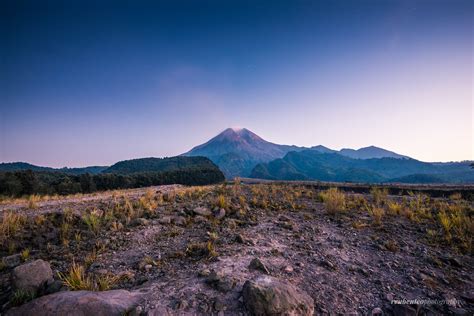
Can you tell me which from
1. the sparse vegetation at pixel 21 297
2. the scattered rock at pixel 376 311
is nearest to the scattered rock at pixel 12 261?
the sparse vegetation at pixel 21 297

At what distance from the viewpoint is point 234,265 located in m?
3.83

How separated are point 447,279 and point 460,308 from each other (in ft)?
2.96

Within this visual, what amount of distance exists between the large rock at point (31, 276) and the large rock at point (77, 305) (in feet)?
2.46

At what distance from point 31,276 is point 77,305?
1.50 meters

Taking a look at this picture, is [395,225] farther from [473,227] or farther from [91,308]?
[91,308]

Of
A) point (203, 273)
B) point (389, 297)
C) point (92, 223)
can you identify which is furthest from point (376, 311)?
point (92, 223)

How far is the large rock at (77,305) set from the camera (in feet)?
8.13

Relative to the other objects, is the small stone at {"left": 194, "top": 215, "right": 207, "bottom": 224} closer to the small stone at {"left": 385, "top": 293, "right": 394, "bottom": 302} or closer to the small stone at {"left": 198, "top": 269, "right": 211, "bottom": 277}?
the small stone at {"left": 198, "top": 269, "right": 211, "bottom": 277}

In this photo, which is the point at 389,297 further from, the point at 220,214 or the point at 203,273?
the point at 220,214

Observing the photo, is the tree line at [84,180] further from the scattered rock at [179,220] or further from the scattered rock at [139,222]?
the scattered rock at [179,220]

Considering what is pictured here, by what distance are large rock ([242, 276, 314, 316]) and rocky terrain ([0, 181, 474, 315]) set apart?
13 millimetres

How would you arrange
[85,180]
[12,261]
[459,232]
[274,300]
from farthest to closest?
[85,180], [459,232], [12,261], [274,300]

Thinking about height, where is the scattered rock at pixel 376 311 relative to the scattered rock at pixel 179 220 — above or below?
below

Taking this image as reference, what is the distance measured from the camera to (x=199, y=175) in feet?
228
